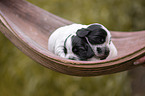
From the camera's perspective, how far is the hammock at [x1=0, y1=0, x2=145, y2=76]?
2.21ft

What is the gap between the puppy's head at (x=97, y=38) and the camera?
0.76 m

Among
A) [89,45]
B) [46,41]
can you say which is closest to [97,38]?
[89,45]

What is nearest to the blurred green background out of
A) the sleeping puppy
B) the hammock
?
the hammock

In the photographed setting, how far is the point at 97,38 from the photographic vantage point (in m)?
0.75

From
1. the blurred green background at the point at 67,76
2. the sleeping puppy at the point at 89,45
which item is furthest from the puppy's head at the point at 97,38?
the blurred green background at the point at 67,76

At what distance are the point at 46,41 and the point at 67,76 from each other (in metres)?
0.85

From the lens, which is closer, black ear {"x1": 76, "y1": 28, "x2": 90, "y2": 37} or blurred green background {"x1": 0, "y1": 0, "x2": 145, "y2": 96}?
black ear {"x1": 76, "y1": 28, "x2": 90, "y2": 37}

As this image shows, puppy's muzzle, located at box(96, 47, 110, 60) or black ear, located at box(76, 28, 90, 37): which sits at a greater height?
black ear, located at box(76, 28, 90, 37)

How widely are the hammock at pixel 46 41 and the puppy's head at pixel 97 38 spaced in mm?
67

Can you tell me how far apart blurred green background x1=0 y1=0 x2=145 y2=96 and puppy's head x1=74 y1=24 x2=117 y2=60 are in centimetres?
103

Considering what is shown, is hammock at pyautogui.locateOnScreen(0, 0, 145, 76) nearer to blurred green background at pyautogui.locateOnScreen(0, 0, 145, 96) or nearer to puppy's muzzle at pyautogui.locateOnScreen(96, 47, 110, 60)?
puppy's muzzle at pyautogui.locateOnScreen(96, 47, 110, 60)

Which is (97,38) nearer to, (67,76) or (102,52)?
(102,52)

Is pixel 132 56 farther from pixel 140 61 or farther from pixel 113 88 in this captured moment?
pixel 113 88

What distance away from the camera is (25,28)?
3.31ft
